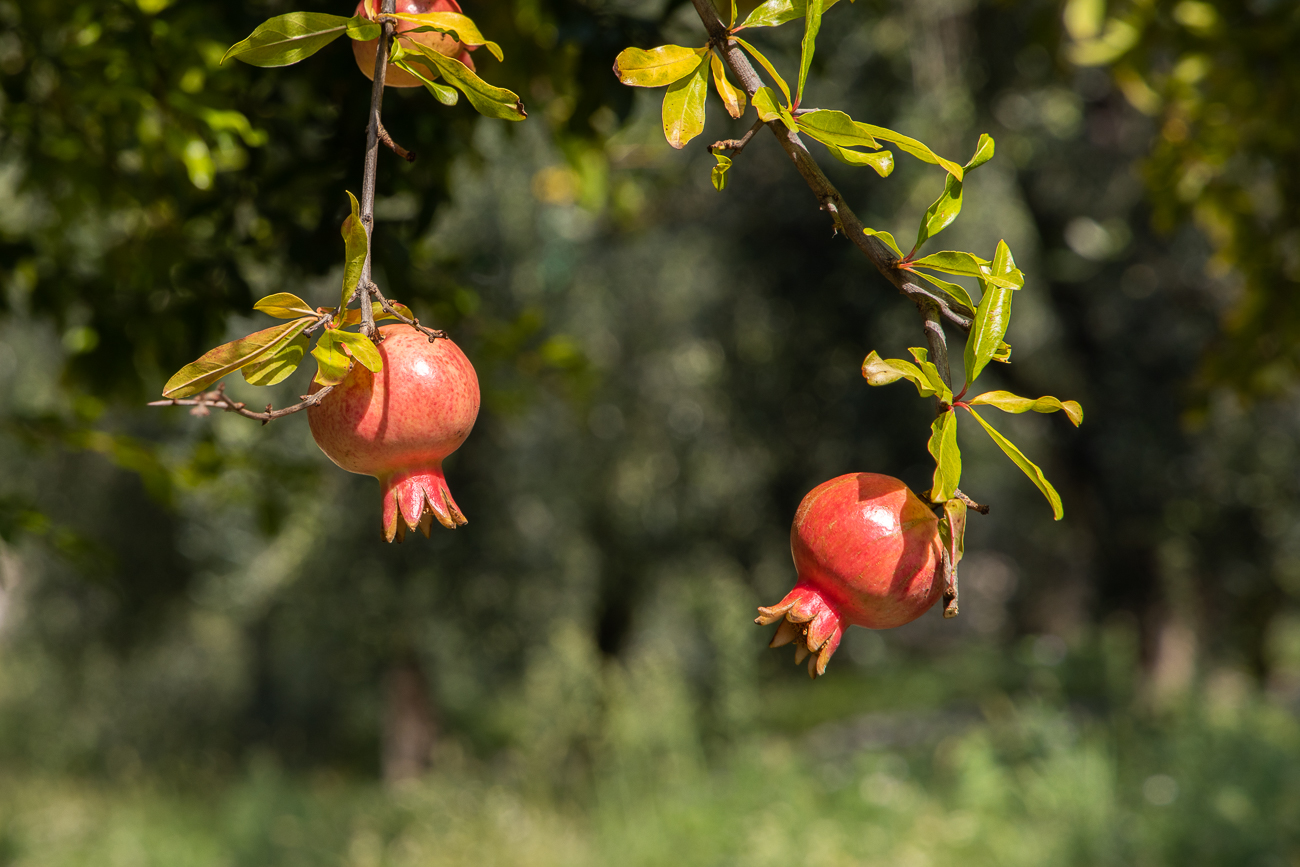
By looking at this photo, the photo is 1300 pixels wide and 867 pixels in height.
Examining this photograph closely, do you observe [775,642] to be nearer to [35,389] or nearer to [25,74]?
[25,74]

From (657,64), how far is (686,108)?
0.09 ft

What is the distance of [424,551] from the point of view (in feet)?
20.2

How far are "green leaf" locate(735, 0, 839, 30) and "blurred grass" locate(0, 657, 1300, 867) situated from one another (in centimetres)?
300

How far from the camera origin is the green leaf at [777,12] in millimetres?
556

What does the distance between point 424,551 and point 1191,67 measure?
5.13m

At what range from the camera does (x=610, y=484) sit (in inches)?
275

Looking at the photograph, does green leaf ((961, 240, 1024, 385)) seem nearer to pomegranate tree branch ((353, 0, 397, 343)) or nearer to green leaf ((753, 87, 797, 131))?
green leaf ((753, 87, 797, 131))

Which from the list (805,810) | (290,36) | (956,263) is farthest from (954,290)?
(805,810)

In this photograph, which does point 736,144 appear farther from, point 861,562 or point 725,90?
point 861,562

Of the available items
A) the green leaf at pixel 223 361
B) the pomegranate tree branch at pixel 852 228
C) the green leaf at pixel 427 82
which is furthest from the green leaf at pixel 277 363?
the pomegranate tree branch at pixel 852 228

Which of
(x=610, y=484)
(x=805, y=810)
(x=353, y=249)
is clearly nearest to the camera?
(x=353, y=249)

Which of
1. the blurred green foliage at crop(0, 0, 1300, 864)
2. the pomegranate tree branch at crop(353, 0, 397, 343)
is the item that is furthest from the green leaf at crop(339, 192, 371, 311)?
the blurred green foliage at crop(0, 0, 1300, 864)

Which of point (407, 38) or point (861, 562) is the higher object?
point (407, 38)

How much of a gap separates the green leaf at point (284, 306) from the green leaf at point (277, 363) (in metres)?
0.02
